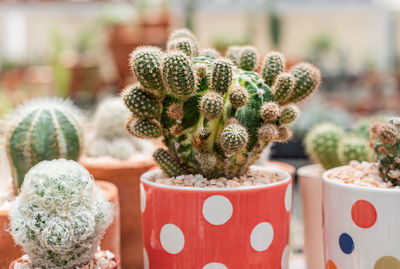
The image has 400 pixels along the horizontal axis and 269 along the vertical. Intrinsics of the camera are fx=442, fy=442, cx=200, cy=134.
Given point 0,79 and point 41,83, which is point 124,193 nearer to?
point 41,83

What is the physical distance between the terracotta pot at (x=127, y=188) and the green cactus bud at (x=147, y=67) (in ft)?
1.12

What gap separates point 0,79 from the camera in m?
5.05

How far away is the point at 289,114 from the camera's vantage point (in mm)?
807

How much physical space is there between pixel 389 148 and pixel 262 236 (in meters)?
0.27

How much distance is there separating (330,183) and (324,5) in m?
8.07

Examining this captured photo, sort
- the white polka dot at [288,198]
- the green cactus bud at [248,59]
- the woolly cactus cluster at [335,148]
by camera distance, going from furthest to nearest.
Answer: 1. the woolly cactus cluster at [335,148]
2. the green cactus bud at [248,59]
3. the white polka dot at [288,198]

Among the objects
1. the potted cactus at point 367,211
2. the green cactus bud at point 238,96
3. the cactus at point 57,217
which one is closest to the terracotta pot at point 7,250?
the cactus at point 57,217

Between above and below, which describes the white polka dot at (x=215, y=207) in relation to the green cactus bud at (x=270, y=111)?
below

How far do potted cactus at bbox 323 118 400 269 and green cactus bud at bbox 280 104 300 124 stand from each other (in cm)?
12

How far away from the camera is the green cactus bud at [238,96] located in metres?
0.75

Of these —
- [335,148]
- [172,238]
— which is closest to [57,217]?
[172,238]

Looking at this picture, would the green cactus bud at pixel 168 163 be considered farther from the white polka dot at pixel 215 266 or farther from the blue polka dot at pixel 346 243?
the blue polka dot at pixel 346 243

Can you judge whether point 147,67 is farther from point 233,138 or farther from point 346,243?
point 346,243

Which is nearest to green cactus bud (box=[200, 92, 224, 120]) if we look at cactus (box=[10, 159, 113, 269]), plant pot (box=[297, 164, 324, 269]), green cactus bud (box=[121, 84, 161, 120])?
green cactus bud (box=[121, 84, 161, 120])
